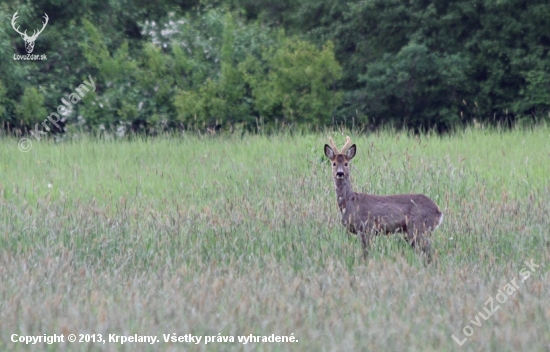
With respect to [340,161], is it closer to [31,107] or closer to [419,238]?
[419,238]

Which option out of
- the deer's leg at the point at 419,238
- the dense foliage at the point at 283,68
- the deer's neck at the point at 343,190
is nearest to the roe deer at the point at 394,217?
the deer's leg at the point at 419,238

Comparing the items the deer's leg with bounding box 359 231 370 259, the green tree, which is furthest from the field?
the green tree

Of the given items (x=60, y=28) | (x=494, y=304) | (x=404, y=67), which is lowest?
(x=494, y=304)

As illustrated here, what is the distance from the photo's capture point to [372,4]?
2583 cm

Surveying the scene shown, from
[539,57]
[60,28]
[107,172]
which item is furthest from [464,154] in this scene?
[60,28]

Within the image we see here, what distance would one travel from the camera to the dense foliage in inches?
904

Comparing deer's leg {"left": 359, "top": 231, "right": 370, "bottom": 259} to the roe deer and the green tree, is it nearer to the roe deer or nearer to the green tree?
the roe deer

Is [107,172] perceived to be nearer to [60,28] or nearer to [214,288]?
[214,288]

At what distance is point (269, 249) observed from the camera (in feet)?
28.5

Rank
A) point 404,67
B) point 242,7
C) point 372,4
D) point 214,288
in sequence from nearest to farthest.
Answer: point 214,288
point 404,67
point 372,4
point 242,7

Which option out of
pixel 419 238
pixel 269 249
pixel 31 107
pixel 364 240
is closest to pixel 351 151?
pixel 364 240

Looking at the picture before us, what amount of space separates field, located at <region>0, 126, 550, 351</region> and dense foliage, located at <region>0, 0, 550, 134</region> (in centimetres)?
730

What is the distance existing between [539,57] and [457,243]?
1673 centimetres

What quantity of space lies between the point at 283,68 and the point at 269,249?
14.4 metres
